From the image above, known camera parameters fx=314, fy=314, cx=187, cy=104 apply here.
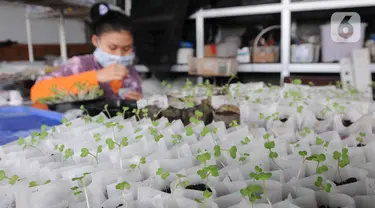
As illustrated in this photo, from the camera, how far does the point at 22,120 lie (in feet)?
4.10

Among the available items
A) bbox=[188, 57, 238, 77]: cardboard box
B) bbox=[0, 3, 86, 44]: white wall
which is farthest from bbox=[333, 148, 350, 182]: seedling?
bbox=[0, 3, 86, 44]: white wall

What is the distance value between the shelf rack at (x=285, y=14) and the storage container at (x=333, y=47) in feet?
0.28

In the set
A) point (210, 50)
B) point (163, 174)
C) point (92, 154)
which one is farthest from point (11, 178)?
point (210, 50)

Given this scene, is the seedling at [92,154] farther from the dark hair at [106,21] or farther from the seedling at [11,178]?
the dark hair at [106,21]

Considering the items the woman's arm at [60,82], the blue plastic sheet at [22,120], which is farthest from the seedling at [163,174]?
the woman's arm at [60,82]

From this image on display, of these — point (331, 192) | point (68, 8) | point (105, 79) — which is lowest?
point (331, 192)

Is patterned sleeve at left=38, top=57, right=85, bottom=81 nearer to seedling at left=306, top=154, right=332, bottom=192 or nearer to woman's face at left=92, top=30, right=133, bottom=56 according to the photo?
woman's face at left=92, top=30, right=133, bottom=56

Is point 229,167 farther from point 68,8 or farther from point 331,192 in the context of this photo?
point 68,8

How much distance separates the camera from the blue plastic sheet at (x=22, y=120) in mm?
1065

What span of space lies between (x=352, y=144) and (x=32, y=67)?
2.65 m

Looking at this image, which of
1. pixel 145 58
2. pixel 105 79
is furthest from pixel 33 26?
pixel 105 79

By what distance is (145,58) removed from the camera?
314cm

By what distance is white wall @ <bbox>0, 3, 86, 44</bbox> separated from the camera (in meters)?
3.57

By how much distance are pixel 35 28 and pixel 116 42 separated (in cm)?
237
